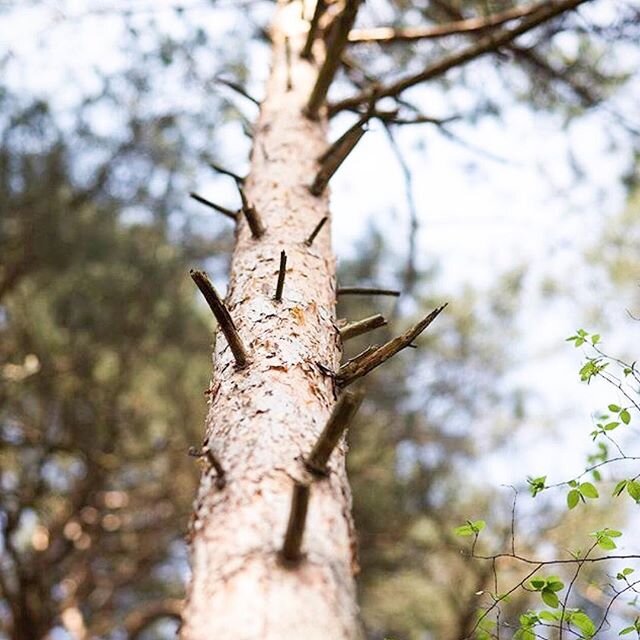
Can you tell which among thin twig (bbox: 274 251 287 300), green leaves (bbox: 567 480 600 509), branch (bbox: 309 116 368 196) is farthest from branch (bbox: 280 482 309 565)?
branch (bbox: 309 116 368 196)

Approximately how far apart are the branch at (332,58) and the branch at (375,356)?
1.35 meters

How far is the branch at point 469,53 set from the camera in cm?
304

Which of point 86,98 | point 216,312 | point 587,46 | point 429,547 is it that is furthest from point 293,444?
point 429,547

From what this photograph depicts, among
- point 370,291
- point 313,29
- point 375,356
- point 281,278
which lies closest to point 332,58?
point 313,29

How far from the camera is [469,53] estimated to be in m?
3.15

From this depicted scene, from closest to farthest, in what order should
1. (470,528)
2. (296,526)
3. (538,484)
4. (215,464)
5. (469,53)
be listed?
(296,526)
(215,464)
(470,528)
(538,484)
(469,53)

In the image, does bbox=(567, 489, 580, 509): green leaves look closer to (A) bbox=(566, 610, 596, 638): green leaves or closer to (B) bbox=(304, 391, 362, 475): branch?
(A) bbox=(566, 610, 596, 638): green leaves

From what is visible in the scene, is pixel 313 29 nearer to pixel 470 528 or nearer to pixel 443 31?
pixel 443 31

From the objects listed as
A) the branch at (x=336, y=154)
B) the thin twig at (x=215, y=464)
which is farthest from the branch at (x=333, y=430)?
the branch at (x=336, y=154)

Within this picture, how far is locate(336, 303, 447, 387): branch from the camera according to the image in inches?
66.1

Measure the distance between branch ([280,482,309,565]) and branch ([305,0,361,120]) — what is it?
192 centimetres

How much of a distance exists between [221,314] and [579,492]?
0.91 meters

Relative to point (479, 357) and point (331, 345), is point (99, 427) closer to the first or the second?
point (479, 357)

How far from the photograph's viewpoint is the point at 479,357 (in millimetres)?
7883
